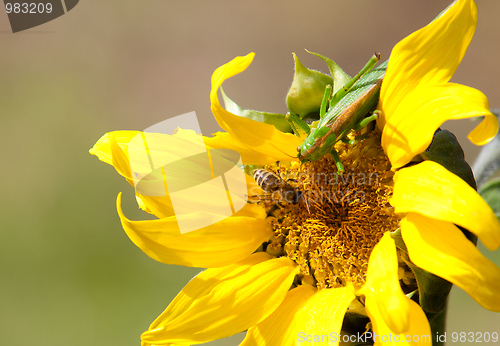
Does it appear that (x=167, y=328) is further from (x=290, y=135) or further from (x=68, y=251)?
(x=68, y=251)

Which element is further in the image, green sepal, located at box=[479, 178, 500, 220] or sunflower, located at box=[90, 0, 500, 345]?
green sepal, located at box=[479, 178, 500, 220]

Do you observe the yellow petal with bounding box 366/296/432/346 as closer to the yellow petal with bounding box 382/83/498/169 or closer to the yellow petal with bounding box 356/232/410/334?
the yellow petal with bounding box 356/232/410/334

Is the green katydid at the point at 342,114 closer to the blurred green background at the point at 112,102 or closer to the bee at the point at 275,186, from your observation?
the bee at the point at 275,186

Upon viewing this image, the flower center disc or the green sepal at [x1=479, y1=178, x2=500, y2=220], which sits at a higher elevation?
the flower center disc

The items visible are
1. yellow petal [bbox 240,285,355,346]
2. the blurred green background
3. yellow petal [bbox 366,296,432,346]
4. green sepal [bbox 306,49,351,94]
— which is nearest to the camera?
yellow petal [bbox 366,296,432,346]

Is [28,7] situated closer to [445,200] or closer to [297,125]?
[297,125]

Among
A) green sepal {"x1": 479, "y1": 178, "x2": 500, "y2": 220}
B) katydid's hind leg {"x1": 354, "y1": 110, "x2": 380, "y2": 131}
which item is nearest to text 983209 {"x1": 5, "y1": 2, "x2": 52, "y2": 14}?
katydid's hind leg {"x1": 354, "y1": 110, "x2": 380, "y2": 131}
